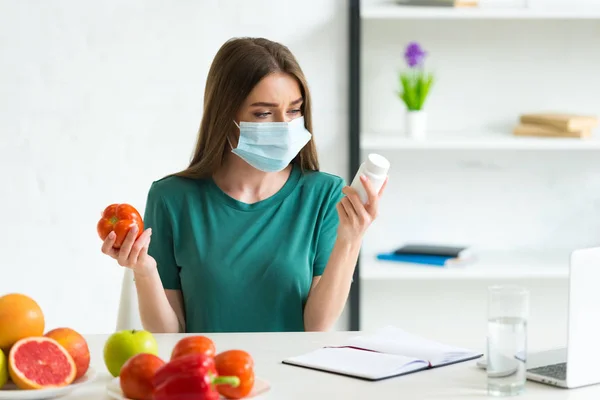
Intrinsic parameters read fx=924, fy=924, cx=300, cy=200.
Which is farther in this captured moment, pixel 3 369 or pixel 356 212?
pixel 356 212

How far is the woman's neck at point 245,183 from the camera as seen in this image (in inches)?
84.6

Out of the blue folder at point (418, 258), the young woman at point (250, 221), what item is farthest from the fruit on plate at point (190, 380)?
the blue folder at point (418, 258)

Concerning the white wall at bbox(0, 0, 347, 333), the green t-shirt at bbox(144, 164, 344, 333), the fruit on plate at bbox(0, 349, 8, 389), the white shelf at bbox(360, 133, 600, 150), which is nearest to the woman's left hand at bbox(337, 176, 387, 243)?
the green t-shirt at bbox(144, 164, 344, 333)

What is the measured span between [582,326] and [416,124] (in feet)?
5.50

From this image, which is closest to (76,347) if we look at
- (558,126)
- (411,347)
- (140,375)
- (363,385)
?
(140,375)

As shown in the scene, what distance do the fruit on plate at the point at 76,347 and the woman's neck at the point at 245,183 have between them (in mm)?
815

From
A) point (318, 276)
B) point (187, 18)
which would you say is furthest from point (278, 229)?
point (187, 18)

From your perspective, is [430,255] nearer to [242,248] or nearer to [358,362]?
[242,248]

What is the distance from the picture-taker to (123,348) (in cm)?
136

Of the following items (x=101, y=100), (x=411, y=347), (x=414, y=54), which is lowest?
(x=411, y=347)

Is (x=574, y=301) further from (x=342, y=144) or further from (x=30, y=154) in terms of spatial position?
(x=30, y=154)

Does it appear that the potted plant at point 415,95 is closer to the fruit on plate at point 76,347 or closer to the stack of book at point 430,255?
the stack of book at point 430,255

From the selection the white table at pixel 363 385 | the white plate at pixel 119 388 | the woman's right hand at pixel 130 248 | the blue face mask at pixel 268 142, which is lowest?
the white table at pixel 363 385

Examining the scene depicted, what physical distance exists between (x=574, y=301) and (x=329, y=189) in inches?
35.6
